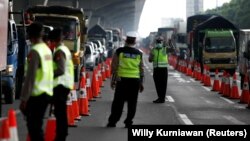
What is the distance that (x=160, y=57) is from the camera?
21281 mm

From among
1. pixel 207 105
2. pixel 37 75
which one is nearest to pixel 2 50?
pixel 207 105

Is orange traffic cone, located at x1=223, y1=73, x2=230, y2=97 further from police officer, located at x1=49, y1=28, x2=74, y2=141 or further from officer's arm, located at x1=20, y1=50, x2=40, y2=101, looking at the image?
officer's arm, located at x1=20, y1=50, x2=40, y2=101

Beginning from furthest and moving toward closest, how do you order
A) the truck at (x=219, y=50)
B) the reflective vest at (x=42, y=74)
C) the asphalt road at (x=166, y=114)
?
the truck at (x=219, y=50)
the asphalt road at (x=166, y=114)
the reflective vest at (x=42, y=74)

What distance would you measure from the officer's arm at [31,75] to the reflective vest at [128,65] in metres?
5.27

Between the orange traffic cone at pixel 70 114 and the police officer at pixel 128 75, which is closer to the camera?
the police officer at pixel 128 75

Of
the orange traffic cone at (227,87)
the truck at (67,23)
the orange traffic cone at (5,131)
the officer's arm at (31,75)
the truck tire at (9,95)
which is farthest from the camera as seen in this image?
the truck at (67,23)

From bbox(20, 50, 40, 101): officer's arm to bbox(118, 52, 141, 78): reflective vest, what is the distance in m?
5.27

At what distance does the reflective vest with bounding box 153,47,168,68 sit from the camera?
837 inches

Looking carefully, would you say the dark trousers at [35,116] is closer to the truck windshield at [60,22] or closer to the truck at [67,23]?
the truck at [67,23]

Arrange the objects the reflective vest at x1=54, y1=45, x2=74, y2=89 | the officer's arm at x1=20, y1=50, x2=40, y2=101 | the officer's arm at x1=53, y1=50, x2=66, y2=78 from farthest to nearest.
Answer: the reflective vest at x1=54, y1=45, x2=74, y2=89
the officer's arm at x1=53, y1=50, x2=66, y2=78
the officer's arm at x1=20, y1=50, x2=40, y2=101

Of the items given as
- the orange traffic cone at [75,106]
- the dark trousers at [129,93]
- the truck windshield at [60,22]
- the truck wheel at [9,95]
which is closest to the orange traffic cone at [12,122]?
the dark trousers at [129,93]

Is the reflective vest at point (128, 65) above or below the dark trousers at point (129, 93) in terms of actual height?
above

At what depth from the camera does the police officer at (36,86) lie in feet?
31.1

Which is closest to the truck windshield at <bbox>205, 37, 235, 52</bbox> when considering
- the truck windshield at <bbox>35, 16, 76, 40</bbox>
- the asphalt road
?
the truck windshield at <bbox>35, 16, 76, 40</bbox>
